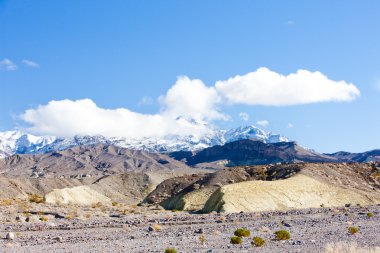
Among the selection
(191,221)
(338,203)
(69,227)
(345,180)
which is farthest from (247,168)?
(69,227)

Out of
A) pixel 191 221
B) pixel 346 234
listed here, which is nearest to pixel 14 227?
pixel 191 221

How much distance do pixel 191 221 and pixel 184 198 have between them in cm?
3078

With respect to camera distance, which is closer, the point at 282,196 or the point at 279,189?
the point at 282,196

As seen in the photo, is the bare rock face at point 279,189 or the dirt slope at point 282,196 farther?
the bare rock face at point 279,189

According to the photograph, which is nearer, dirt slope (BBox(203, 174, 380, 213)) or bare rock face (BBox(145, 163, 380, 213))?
dirt slope (BBox(203, 174, 380, 213))

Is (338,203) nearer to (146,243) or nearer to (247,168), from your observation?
(247,168)

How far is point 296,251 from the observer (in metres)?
22.5

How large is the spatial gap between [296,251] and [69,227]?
27.7 metres

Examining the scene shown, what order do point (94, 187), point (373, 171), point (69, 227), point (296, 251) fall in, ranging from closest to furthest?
1. point (296, 251)
2. point (69, 227)
3. point (373, 171)
4. point (94, 187)

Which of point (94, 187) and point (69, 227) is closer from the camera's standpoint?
point (69, 227)

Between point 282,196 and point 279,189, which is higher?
point 279,189

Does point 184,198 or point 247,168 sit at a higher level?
point 247,168

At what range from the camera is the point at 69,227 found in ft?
148

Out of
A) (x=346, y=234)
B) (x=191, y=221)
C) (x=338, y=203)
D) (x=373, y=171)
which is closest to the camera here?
(x=346, y=234)
